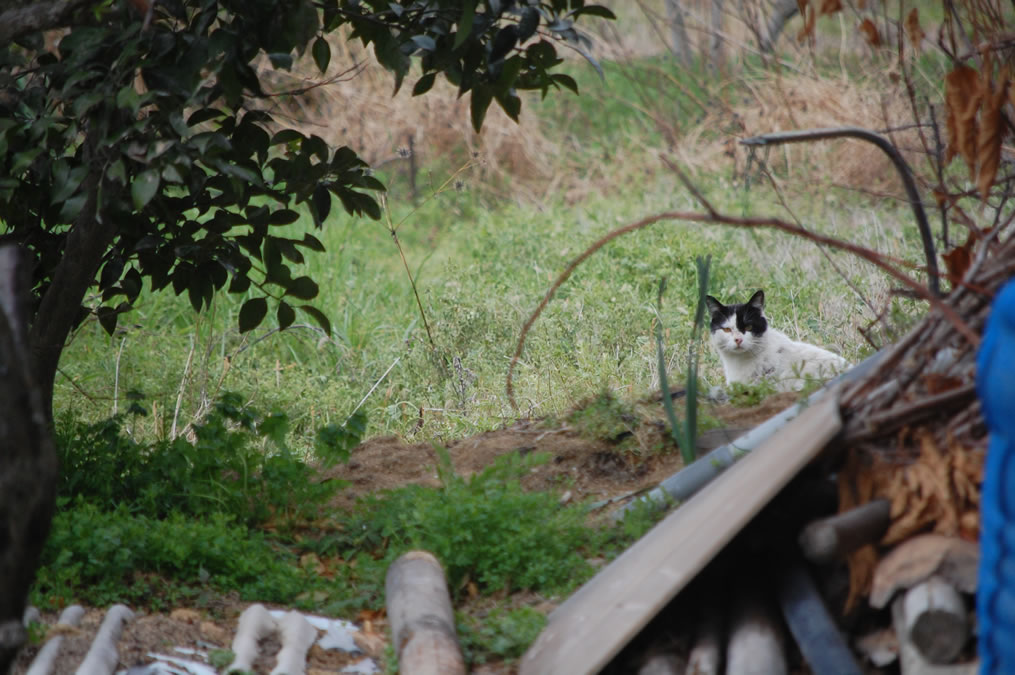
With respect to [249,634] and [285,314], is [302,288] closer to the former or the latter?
[285,314]

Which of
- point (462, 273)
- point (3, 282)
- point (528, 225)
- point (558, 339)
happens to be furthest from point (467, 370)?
point (3, 282)

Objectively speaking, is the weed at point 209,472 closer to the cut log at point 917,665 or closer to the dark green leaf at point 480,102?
the dark green leaf at point 480,102

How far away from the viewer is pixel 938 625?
2.03 m

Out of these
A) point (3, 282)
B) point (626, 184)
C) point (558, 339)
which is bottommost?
point (3, 282)

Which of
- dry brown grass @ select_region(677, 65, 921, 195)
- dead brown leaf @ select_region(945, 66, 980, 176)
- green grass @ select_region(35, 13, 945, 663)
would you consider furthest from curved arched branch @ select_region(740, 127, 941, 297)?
dry brown grass @ select_region(677, 65, 921, 195)

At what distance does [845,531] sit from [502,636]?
3.65 ft

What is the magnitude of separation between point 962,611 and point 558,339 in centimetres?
458

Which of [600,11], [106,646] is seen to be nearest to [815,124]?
[600,11]

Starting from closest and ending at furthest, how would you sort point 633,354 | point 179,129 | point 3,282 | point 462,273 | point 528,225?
1. point 3,282
2. point 179,129
3. point 633,354
4. point 462,273
5. point 528,225

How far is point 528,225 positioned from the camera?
29.3ft

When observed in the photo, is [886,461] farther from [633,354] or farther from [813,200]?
[813,200]

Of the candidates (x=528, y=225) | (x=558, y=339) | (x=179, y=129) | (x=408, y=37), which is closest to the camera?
(x=179, y=129)

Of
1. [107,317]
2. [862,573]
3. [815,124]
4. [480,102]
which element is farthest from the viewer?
[815,124]

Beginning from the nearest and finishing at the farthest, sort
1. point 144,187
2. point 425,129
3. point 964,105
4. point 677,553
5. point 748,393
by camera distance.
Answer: point 677,553, point 964,105, point 144,187, point 748,393, point 425,129
